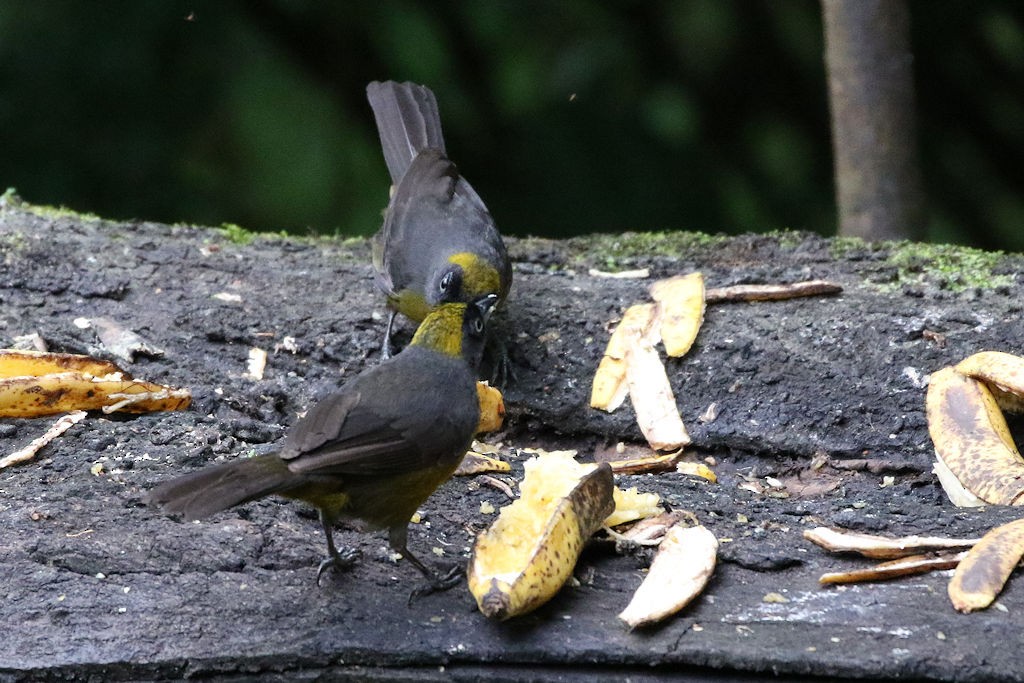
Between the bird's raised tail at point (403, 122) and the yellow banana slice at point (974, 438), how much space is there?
2.48m

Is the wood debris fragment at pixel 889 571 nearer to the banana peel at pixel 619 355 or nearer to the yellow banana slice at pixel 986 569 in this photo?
the yellow banana slice at pixel 986 569

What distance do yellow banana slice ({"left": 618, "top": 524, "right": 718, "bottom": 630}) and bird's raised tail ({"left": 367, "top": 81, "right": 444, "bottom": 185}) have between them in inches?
106

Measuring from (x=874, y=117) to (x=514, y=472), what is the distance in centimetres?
255

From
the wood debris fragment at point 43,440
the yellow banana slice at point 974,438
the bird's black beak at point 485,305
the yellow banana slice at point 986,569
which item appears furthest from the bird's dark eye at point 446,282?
the yellow banana slice at point 986,569

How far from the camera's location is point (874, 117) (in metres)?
5.07

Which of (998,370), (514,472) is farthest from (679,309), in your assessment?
(998,370)

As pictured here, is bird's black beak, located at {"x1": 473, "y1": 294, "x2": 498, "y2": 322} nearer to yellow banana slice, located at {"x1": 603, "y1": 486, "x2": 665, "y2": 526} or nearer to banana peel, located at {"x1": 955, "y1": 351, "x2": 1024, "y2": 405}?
yellow banana slice, located at {"x1": 603, "y1": 486, "x2": 665, "y2": 526}

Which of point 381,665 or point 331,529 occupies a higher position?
point 331,529

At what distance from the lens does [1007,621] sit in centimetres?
253

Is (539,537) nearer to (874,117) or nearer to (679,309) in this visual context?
(679,309)

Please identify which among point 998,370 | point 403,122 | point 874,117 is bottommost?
point 998,370

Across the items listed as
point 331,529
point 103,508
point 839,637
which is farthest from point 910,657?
point 103,508

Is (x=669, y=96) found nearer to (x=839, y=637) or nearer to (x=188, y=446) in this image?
(x=188, y=446)

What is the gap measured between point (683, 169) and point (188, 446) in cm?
382
